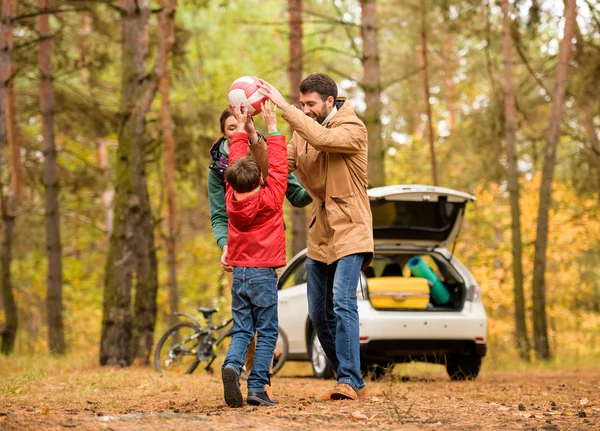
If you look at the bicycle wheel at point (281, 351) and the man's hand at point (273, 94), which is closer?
the man's hand at point (273, 94)

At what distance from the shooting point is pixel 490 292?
2888 cm

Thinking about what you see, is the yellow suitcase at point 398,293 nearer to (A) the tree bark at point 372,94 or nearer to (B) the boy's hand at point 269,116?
(B) the boy's hand at point 269,116

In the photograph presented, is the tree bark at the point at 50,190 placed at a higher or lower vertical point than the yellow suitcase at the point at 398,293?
higher

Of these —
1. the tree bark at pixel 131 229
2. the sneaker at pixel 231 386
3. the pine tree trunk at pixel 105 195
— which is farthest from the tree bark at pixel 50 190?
the sneaker at pixel 231 386

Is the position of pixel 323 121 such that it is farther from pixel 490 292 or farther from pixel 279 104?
pixel 490 292

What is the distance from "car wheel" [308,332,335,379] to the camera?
9656 millimetres

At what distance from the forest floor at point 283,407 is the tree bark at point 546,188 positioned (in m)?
6.86

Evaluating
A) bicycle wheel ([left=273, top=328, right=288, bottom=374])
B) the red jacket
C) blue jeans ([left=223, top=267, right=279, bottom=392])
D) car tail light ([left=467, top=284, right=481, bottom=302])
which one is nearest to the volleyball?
the red jacket

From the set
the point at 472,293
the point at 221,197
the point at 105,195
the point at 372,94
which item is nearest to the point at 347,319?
the point at 221,197

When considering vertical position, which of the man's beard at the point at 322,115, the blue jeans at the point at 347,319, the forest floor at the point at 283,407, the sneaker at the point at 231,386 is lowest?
the forest floor at the point at 283,407

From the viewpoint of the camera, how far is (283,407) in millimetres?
5578

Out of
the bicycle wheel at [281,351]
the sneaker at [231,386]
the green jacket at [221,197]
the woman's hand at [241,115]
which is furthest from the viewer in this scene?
the bicycle wheel at [281,351]

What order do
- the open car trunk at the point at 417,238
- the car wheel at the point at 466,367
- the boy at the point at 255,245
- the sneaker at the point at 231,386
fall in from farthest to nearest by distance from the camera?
1. the car wheel at the point at 466,367
2. the open car trunk at the point at 417,238
3. the boy at the point at 255,245
4. the sneaker at the point at 231,386

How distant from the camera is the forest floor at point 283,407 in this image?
4762 mm
